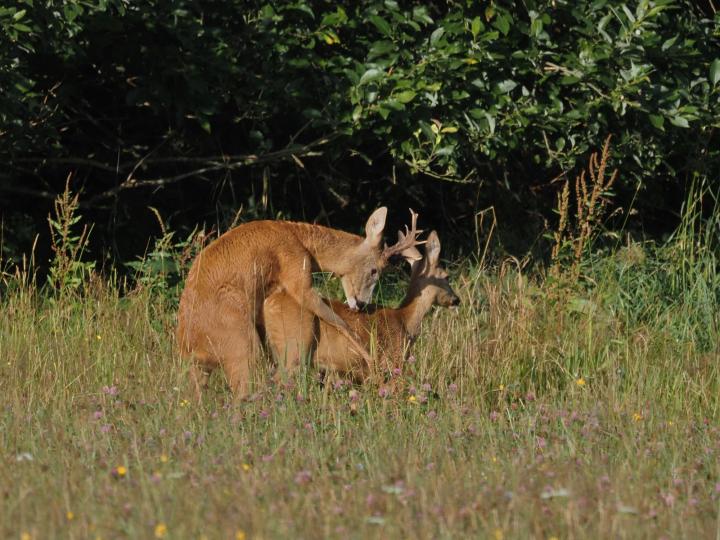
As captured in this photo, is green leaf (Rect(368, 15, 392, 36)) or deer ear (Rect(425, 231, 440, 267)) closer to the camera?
deer ear (Rect(425, 231, 440, 267))

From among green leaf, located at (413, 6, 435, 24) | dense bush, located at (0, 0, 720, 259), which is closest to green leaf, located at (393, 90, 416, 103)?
dense bush, located at (0, 0, 720, 259)

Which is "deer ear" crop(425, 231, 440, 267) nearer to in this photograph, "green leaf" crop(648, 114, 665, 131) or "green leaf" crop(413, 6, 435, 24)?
"green leaf" crop(413, 6, 435, 24)

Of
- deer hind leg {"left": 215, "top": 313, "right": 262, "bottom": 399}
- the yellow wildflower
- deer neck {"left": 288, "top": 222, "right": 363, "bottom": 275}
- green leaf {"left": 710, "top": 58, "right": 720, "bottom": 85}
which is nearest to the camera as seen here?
the yellow wildflower

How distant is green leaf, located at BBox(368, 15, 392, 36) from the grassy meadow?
1935mm

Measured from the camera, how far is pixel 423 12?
873 centimetres

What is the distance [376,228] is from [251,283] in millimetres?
1208

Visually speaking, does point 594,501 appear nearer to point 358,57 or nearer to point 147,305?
point 147,305

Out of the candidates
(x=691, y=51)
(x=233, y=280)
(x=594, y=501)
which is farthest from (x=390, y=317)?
(x=594, y=501)

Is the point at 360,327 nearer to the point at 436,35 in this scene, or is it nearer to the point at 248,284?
the point at 248,284

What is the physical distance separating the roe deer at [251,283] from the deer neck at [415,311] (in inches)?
11.9

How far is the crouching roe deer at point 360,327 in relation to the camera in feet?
24.6

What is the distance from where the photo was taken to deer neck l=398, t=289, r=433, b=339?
827cm

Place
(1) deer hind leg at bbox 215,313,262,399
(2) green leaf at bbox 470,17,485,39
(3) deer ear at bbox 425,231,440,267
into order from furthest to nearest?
(2) green leaf at bbox 470,17,485,39 → (3) deer ear at bbox 425,231,440,267 → (1) deer hind leg at bbox 215,313,262,399

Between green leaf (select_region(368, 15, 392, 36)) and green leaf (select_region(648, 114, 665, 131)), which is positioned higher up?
green leaf (select_region(368, 15, 392, 36))
